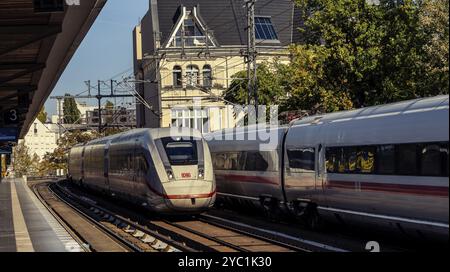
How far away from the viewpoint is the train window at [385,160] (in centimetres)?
1376

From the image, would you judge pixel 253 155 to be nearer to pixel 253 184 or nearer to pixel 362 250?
pixel 253 184

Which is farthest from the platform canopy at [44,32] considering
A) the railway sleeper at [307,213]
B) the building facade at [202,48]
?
the building facade at [202,48]

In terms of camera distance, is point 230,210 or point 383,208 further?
point 230,210

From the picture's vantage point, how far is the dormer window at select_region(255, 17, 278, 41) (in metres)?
61.4

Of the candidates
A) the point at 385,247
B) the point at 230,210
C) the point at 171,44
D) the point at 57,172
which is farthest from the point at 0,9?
the point at 57,172

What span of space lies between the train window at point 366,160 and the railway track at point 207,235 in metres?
1.80

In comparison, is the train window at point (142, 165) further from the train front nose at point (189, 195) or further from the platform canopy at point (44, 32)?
the platform canopy at point (44, 32)

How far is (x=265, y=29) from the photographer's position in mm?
62031

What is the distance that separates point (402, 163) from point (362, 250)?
83.3 inches

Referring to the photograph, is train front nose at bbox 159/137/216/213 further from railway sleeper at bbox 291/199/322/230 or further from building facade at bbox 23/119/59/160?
building facade at bbox 23/119/59/160

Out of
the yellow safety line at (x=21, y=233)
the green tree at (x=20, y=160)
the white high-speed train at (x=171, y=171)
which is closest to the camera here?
the yellow safety line at (x=21, y=233)

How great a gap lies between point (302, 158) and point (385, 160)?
452 cm

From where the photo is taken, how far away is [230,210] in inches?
1054

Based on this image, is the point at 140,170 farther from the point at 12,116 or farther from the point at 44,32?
the point at 12,116
